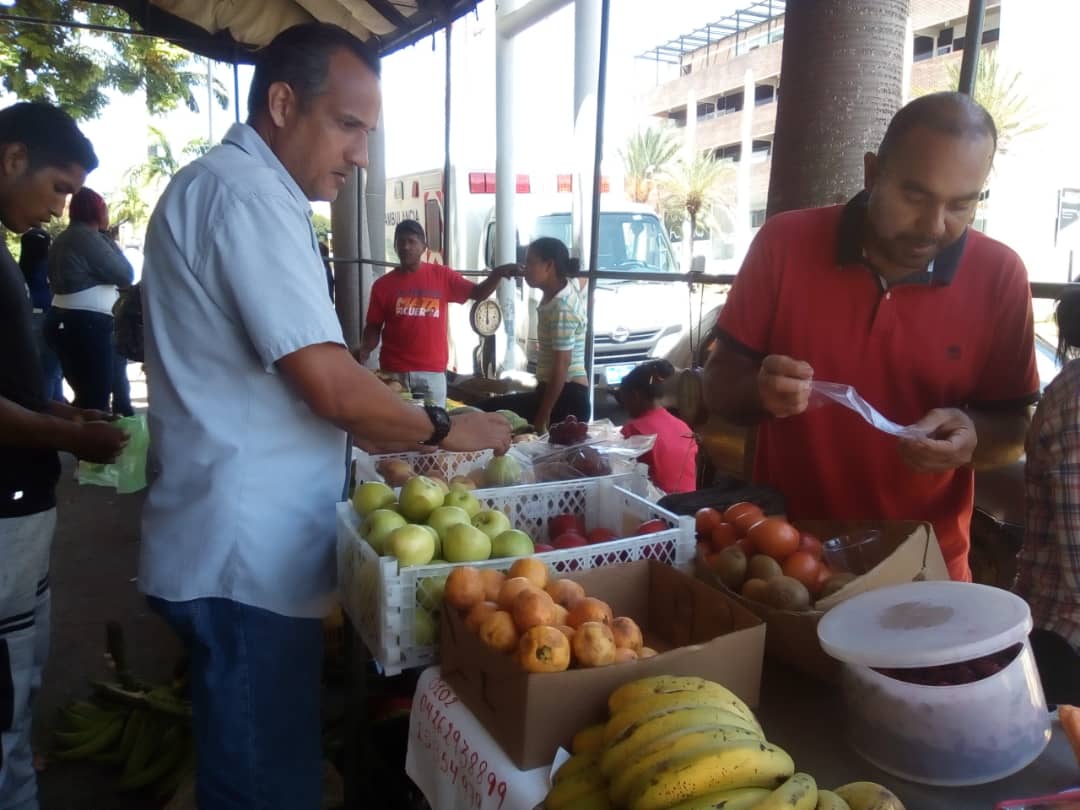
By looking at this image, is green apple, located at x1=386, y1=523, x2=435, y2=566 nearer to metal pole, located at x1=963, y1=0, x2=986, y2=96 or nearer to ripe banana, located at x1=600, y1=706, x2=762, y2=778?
ripe banana, located at x1=600, y1=706, x2=762, y2=778

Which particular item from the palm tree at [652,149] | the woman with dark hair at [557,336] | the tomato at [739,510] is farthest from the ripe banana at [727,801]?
the palm tree at [652,149]

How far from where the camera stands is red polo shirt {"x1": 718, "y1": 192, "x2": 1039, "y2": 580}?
2.03 metres

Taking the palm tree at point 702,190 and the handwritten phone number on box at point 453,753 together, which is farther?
the palm tree at point 702,190

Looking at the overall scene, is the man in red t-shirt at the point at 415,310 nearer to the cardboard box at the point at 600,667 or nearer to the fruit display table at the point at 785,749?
the cardboard box at the point at 600,667

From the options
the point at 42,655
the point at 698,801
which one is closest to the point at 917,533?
the point at 698,801

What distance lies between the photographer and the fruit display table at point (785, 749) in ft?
4.03

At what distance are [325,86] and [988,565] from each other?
9.39 ft

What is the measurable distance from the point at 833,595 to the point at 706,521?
18.5 inches

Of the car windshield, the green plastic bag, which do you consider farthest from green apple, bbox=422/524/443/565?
the car windshield

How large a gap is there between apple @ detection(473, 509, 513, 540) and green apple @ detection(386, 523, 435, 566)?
0.17 meters

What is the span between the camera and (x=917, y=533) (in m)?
1.65

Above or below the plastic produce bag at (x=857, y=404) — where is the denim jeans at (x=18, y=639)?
below

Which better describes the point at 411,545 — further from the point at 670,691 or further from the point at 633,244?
the point at 633,244

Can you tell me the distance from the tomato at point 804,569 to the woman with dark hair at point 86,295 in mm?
6474
